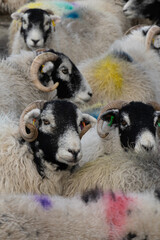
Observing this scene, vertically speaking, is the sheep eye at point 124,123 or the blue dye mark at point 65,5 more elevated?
the blue dye mark at point 65,5

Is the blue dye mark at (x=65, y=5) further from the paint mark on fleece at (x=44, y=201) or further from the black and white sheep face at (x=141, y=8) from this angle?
the paint mark on fleece at (x=44, y=201)

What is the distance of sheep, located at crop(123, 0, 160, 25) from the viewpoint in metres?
8.18

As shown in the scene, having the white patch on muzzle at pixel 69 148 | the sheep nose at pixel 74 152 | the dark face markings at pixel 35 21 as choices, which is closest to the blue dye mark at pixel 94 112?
the white patch on muzzle at pixel 69 148

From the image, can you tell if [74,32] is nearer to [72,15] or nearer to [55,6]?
[72,15]

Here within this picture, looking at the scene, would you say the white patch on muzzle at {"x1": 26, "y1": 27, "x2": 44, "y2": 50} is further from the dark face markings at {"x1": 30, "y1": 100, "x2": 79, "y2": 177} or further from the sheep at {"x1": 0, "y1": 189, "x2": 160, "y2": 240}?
the sheep at {"x1": 0, "y1": 189, "x2": 160, "y2": 240}

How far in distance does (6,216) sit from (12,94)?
7.67 feet

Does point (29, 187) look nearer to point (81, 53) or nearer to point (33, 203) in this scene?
point (33, 203)

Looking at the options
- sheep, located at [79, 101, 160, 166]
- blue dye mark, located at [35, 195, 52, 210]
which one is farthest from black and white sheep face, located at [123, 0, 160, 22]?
blue dye mark, located at [35, 195, 52, 210]

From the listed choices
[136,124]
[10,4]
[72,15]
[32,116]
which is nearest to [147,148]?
[136,124]

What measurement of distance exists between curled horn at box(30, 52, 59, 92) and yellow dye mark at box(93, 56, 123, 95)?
0.76m

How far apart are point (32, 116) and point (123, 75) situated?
2.12m

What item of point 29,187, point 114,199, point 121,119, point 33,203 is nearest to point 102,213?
point 114,199

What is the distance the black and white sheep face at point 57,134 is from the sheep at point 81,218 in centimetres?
58

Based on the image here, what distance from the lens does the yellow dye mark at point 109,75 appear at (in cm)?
532
